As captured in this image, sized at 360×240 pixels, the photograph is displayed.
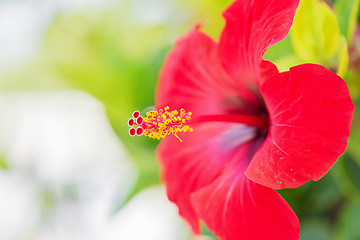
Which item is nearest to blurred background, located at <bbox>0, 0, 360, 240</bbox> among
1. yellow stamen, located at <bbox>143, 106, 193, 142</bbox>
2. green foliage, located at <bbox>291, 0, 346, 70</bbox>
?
green foliage, located at <bbox>291, 0, 346, 70</bbox>

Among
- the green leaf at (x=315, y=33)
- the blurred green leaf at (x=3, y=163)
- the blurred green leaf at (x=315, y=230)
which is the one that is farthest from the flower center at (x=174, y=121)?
the blurred green leaf at (x=3, y=163)

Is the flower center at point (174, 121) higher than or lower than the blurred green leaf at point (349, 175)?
higher

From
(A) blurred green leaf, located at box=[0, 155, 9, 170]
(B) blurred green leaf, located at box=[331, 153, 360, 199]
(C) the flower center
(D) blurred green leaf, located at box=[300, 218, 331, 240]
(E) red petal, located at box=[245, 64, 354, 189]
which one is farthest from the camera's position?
(A) blurred green leaf, located at box=[0, 155, 9, 170]

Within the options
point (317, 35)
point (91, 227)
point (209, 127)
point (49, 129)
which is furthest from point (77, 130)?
point (317, 35)

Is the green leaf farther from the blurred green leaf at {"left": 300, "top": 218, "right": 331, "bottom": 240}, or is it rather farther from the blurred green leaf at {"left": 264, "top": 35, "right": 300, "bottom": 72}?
the blurred green leaf at {"left": 300, "top": 218, "right": 331, "bottom": 240}

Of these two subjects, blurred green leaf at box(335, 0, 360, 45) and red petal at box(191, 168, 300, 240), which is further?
blurred green leaf at box(335, 0, 360, 45)

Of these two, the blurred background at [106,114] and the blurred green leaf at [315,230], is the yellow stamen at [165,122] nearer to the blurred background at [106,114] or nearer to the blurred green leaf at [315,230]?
the blurred background at [106,114]

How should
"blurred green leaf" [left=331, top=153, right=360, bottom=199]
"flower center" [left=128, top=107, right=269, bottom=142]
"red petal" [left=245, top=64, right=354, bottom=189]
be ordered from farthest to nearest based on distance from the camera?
"blurred green leaf" [left=331, top=153, right=360, bottom=199]
"flower center" [left=128, top=107, right=269, bottom=142]
"red petal" [left=245, top=64, right=354, bottom=189]
